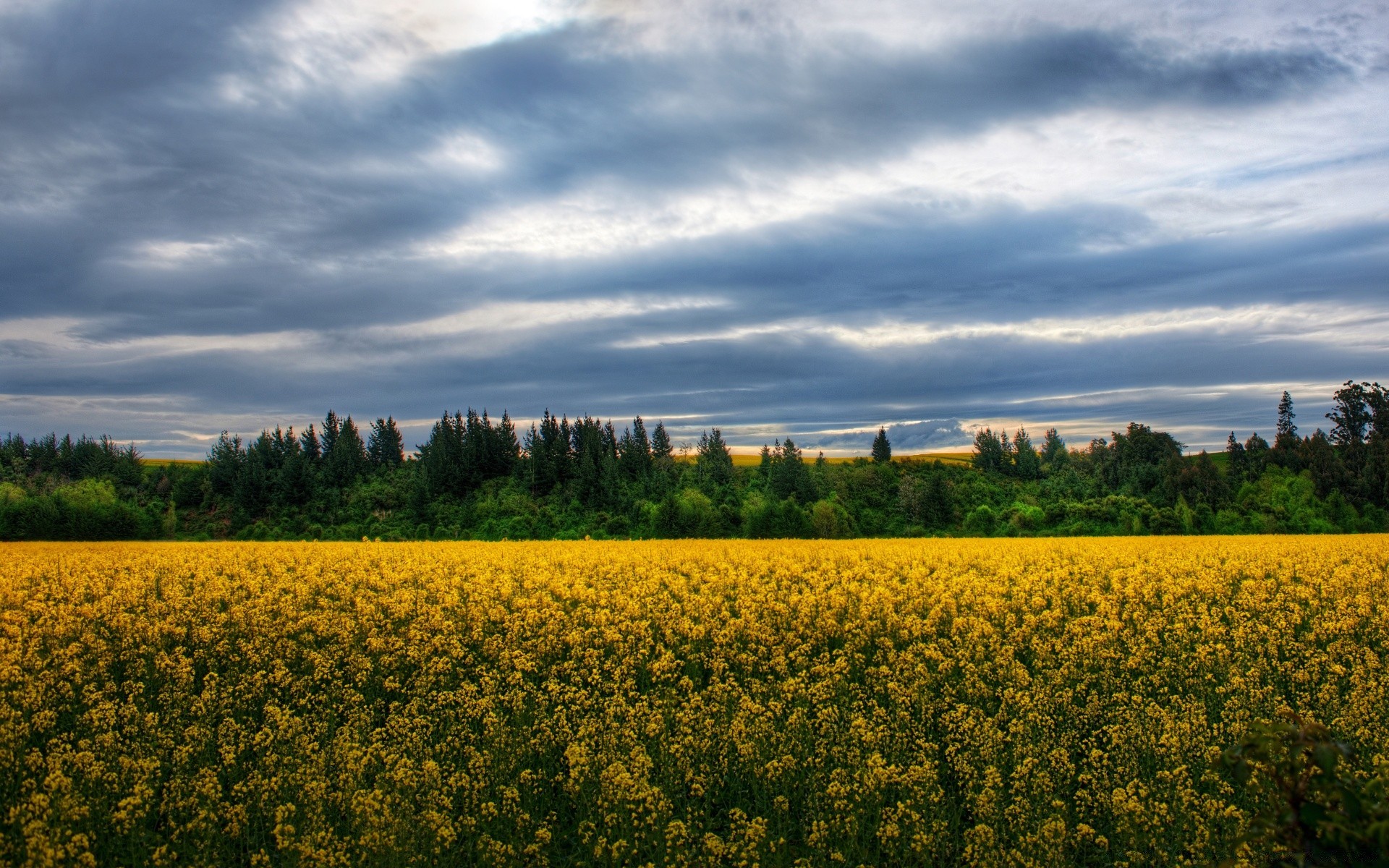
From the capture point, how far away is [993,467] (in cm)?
12181

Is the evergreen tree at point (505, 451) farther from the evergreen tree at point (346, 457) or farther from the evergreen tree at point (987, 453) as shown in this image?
the evergreen tree at point (987, 453)

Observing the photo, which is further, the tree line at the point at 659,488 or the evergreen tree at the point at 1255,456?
the evergreen tree at the point at 1255,456

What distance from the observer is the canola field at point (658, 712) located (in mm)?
8984

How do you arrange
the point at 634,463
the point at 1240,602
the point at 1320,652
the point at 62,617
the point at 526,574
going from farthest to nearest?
1. the point at 634,463
2. the point at 526,574
3. the point at 1240,602
4. the point at 62,617
5. the point at 1320,652

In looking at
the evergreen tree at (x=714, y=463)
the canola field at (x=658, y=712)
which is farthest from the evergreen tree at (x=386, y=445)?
the canola field at (x=658, y=712)

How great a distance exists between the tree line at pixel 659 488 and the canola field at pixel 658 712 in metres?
42.3

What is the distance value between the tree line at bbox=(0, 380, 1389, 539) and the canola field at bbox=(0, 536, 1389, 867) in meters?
42.3

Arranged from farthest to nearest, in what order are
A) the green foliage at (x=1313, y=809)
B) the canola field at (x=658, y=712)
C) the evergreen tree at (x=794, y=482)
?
the evergreen tree at (x=794, y=482) < the canola field at (x=658, y=712) < the green foliage at (x=1313, y=809)

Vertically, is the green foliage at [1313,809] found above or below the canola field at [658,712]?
above

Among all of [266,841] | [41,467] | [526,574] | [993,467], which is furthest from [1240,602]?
[41,467]

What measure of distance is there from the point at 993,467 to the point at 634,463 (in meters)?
61.9

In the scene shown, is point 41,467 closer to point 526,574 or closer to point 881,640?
point 526,574

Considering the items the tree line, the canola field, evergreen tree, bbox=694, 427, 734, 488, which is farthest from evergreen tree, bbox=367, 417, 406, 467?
the canola field

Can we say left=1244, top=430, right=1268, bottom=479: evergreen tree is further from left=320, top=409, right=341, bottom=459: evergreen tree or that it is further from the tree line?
left=320, top=409, right=341, bottom=459: evergreen tree
